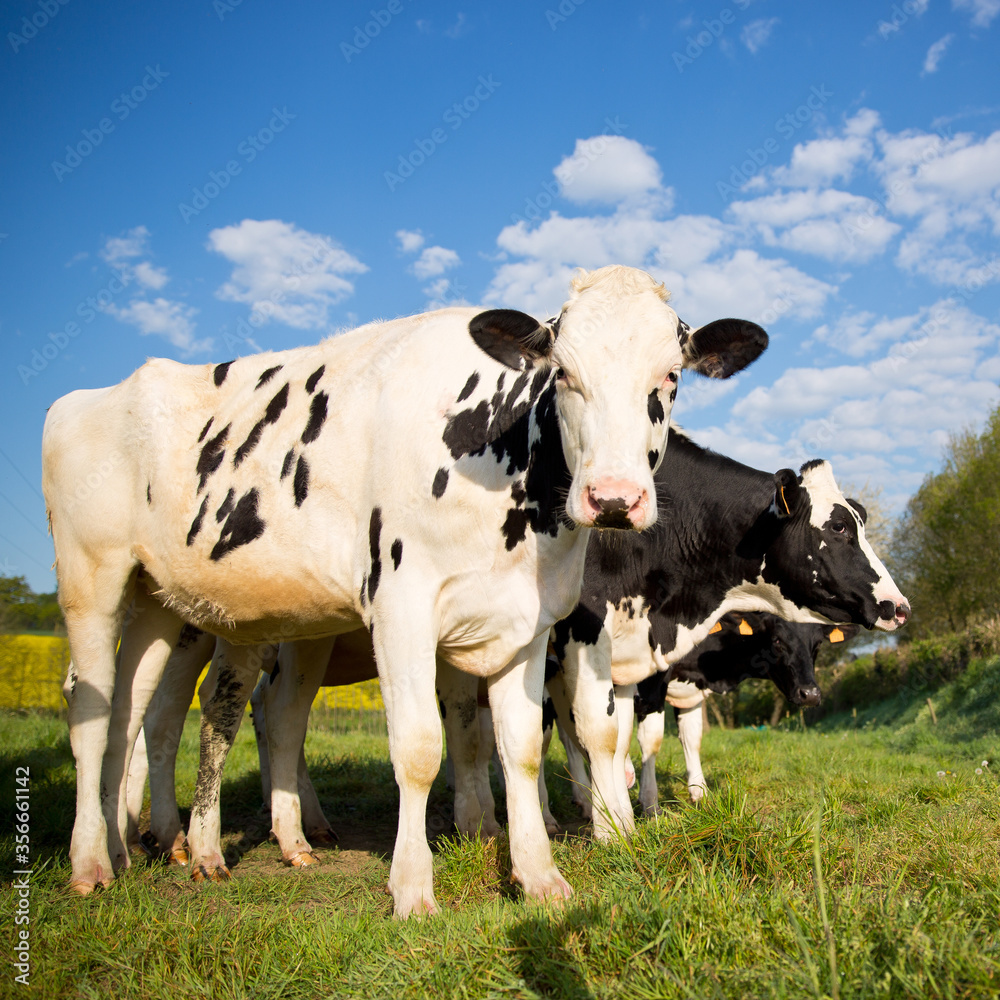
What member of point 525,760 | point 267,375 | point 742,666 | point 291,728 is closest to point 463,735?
point 291,728

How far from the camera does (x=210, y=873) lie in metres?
5.06

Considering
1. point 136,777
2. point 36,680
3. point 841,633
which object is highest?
point 36,680

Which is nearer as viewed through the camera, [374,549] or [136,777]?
Answer: [374,549]

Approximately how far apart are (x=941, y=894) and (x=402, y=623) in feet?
7.85

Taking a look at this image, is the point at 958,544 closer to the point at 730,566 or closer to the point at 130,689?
the point at 730,566

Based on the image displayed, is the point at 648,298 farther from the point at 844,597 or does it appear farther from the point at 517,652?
the point at 844,597

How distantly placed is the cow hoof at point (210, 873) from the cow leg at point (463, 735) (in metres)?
1.58

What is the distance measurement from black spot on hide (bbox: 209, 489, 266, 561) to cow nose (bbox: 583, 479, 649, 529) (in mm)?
2270

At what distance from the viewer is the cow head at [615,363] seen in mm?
3301

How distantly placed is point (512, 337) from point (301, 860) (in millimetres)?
3703

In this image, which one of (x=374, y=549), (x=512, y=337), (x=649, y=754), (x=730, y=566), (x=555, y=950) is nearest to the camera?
(x=555, y=950)

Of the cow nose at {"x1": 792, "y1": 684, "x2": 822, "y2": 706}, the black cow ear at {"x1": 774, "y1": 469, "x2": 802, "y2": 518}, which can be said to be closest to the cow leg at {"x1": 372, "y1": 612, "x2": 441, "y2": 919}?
the black cow ear at {"x1": 774, "y1": 469, "x2": 802, "y2": 518}

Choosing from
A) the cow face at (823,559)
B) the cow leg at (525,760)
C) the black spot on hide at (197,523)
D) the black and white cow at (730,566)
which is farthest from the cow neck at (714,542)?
the black spot on hide at (197,523)

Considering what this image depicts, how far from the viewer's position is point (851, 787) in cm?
707
